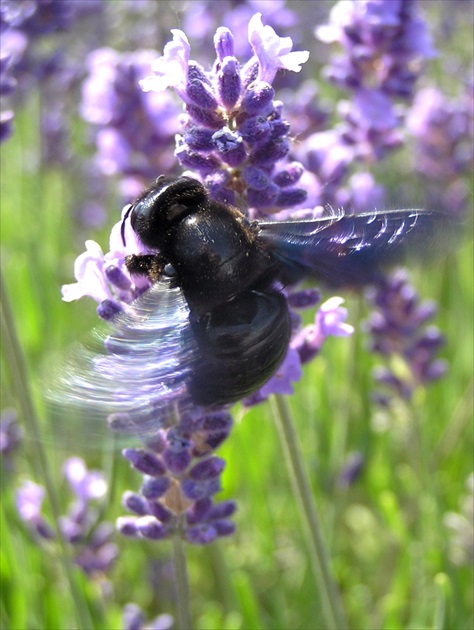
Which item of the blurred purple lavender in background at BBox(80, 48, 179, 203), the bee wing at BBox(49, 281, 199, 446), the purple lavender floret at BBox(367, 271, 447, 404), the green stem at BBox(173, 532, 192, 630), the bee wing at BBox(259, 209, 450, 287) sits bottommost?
the purple lavender floret at BBox(367, 271, 447, 404)

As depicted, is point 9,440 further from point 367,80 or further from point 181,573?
point 367,80

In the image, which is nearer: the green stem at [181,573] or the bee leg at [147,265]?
the bee leg at [147,265]

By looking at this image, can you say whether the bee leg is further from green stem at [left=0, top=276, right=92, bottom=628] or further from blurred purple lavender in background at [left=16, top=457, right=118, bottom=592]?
blurred purple lavender in background at [left=16, top=457, right=118, bottom=592]

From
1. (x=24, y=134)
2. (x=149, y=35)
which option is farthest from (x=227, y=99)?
(x=24, y=134)

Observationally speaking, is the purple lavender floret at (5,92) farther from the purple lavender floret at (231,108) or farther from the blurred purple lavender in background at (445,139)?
the blurred purple lavender in background at (445,139)

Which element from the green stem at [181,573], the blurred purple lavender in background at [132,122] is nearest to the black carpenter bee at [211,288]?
the green stem at [181,573]

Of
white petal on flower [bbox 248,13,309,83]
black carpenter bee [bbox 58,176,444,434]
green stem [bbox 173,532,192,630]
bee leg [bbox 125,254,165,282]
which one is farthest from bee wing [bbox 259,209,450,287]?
green stem [bbox 173,532,192,630]
